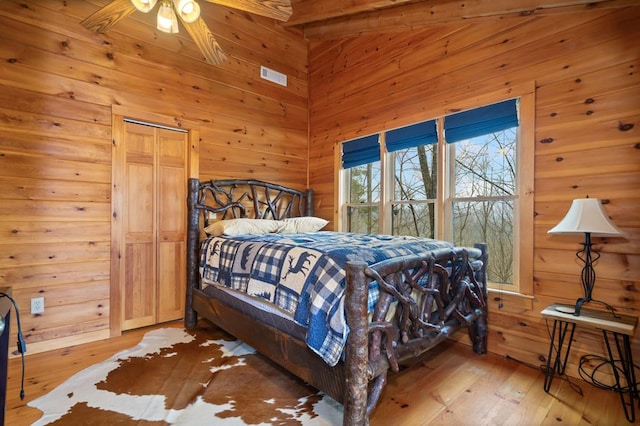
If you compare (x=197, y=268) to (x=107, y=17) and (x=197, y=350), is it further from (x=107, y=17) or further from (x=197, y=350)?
(x=107, y=17)

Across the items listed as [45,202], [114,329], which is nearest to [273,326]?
[114,329]

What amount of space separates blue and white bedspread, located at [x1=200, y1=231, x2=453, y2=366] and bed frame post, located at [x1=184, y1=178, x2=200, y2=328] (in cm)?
62

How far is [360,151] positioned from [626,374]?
2872mm

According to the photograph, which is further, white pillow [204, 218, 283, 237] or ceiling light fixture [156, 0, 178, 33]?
white pillow [204, 218, 283, 237]

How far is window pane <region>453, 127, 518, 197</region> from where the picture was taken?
258 cm

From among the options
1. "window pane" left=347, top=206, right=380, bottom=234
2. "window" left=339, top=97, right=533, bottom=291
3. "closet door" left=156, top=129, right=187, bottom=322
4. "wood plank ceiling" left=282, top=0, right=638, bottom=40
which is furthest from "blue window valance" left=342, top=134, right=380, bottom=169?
"closet door" left=156, top=129, right=187, bottom=322

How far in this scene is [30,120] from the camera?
2.49 metres

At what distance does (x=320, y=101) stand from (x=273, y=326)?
3193mm

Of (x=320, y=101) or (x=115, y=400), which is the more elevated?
(x=320, y=101)

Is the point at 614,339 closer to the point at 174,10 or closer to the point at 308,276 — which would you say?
the point at 308,276

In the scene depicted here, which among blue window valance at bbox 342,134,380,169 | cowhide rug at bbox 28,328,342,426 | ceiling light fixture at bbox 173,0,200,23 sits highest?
ceiling light fixture at bbox 173,0,200,23

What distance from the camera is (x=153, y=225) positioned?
312cm

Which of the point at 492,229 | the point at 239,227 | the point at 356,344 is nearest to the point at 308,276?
the point at 356,344

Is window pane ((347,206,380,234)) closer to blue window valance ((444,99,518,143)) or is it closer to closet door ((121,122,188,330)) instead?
blue window valance ((444,99,518,143))
